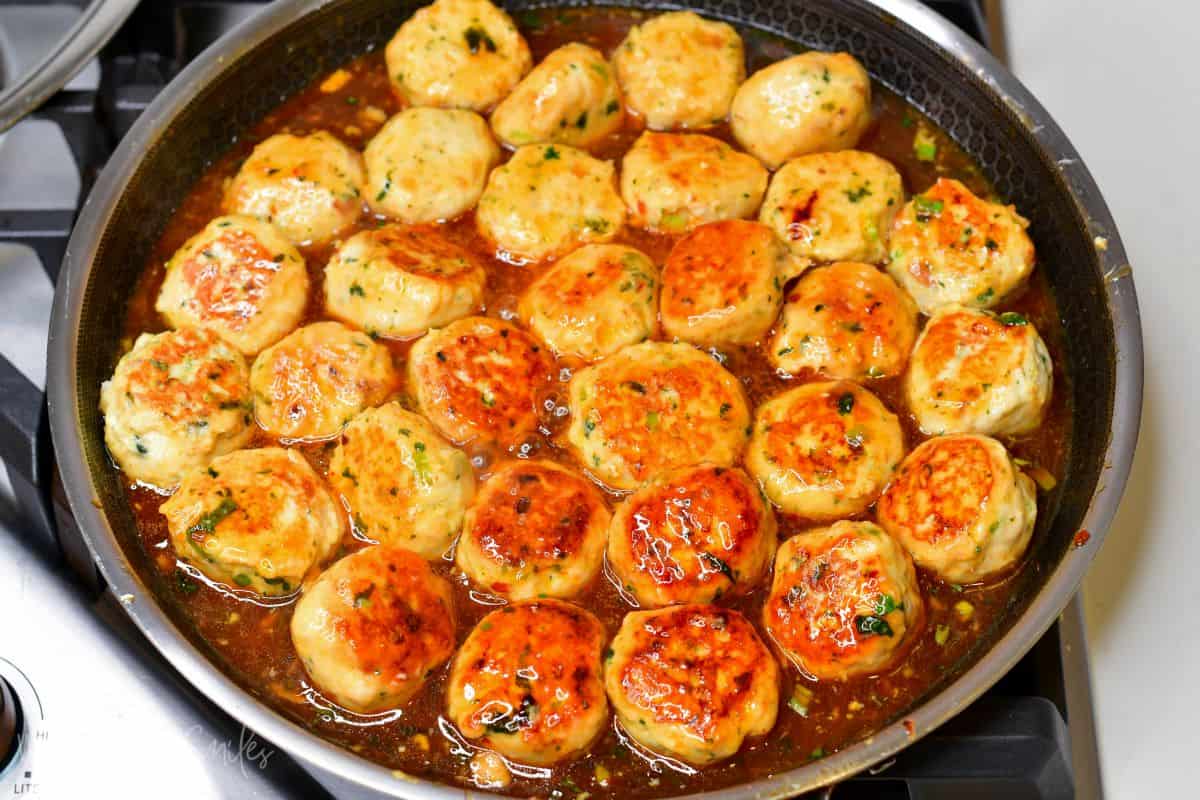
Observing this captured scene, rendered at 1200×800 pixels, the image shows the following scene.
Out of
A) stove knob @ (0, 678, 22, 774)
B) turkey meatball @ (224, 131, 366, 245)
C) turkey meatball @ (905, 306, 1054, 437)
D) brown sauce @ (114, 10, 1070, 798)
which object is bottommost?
stove knob @ (0, 678, 22, 774)

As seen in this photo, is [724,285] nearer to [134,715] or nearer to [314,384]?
[314,384]

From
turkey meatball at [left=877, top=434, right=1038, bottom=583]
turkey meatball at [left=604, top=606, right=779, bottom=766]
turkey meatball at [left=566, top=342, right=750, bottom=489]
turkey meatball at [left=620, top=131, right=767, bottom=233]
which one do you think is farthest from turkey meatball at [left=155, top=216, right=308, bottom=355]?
turkey meatball at [left=877, top=434, right=1038, bottom=583]

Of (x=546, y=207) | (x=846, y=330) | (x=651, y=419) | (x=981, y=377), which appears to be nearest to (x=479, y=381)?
(x=651, y=419)

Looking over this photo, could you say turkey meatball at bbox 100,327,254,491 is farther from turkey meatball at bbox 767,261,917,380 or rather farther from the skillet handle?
turkey meatball at bbox 767,261,917,380

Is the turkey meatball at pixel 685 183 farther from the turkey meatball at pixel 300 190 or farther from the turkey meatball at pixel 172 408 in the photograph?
the turkey meatball at pixel 172 408

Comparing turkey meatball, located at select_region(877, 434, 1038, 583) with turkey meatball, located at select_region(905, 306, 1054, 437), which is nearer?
turkey meatball, located at select_region(877, 434, 1038, 583)

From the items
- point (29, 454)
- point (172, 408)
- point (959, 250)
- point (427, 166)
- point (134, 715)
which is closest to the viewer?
point (134, 715)

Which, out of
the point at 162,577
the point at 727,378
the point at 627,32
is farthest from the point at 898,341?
the point at 162,577

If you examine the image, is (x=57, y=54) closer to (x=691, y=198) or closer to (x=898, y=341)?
(x=691, y=198)
